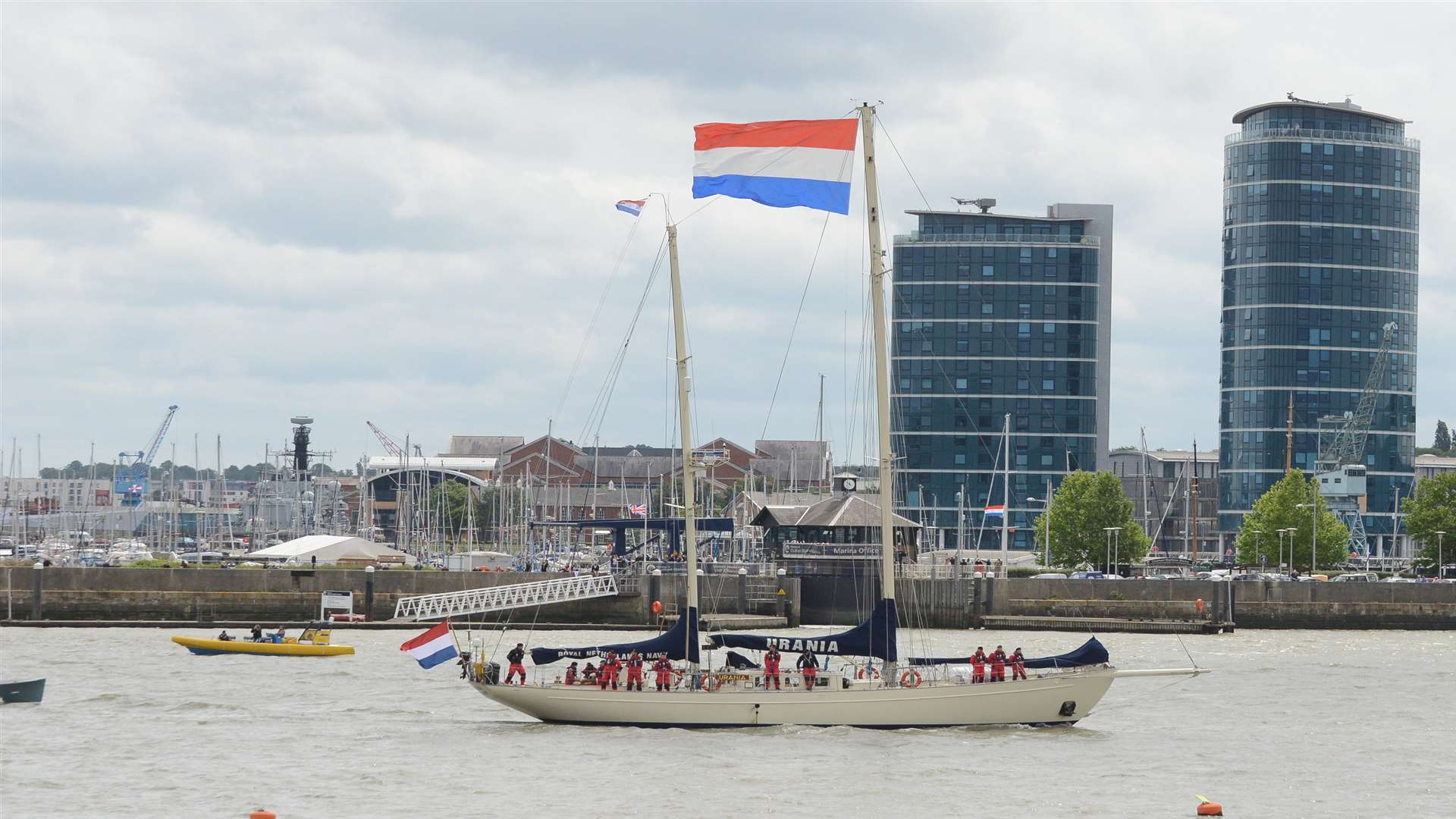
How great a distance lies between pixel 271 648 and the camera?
77375 millimetres

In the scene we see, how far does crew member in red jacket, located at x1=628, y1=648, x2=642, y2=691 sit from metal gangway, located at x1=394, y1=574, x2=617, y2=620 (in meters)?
38.4

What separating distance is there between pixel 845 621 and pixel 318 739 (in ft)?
178

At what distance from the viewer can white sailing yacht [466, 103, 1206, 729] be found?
163 ft

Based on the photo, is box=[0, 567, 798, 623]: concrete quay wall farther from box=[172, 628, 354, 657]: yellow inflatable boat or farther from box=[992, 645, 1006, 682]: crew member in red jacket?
box=[992, 645, 1006, 682]: crew member in red jacket

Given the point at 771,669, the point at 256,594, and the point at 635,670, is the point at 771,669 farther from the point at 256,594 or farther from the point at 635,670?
the point at 256,594

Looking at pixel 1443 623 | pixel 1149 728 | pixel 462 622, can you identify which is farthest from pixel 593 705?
pixel 1443 623

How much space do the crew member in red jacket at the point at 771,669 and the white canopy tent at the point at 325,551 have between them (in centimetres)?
7027

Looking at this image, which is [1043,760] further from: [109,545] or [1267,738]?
[109,545]

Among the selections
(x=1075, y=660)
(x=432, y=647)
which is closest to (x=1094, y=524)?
(x=1075, y=660)

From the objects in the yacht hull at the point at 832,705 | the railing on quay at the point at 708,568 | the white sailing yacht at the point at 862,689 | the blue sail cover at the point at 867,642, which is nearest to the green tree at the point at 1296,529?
the railing on quay at the point at 708,568

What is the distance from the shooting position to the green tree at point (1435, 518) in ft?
446

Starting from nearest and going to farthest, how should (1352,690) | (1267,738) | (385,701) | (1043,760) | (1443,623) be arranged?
(1043,760)
(1267,738)
(385,701)
(1352,690)
(1443,623)

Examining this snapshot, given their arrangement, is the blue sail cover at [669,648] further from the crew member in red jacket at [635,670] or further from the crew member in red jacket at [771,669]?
the crew member in red jacket at [771,669]

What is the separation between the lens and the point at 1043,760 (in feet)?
154
